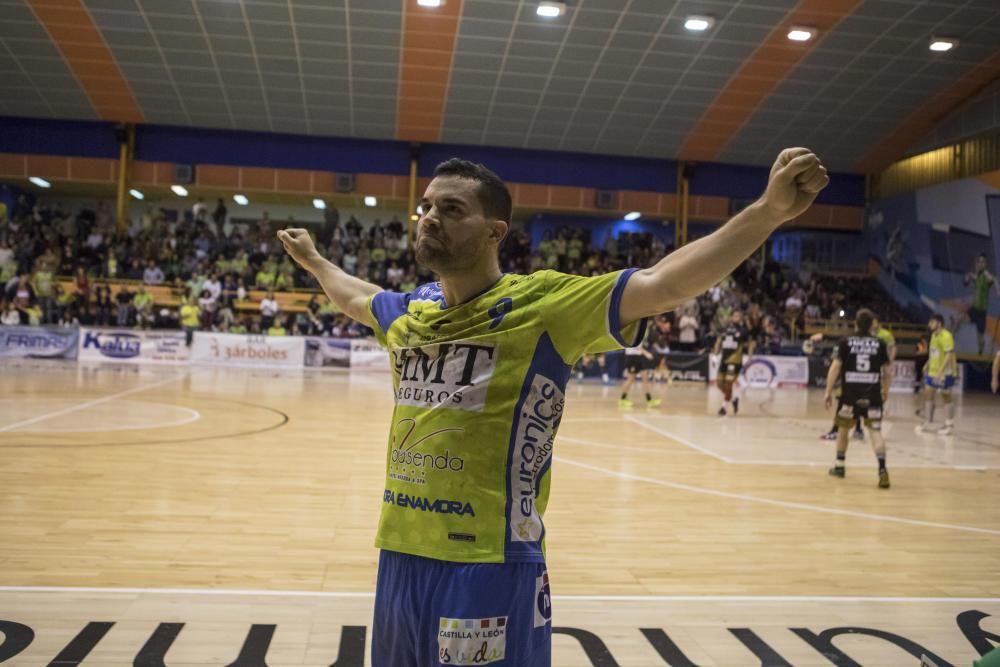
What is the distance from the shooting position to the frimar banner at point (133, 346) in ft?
71.6

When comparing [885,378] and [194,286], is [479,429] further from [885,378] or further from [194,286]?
[194,286]

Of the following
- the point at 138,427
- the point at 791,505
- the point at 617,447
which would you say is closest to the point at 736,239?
the point at 791,505

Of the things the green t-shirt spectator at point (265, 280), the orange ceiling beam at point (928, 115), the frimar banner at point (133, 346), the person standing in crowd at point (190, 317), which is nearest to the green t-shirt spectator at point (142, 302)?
the person standing in crowd at point (190, 317)

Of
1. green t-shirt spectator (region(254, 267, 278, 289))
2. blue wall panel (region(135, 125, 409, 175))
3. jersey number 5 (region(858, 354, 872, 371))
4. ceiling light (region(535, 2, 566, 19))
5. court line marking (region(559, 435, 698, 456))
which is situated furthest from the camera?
blue wall panel (region(135, 125, 409, 175))

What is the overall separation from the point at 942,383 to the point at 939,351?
24.2 inches

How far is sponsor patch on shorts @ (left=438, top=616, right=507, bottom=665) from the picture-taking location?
6.61 ft

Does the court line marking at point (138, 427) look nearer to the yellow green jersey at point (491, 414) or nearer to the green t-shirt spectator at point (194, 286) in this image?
the yellow green jersey at point (491, 414)

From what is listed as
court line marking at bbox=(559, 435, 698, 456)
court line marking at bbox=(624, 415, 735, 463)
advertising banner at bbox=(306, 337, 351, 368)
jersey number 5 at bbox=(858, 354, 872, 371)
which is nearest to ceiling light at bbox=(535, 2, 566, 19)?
advertising banner at bbox=(306, 337, 351, 368)

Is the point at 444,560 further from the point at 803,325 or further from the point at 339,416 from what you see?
the point at 803,325

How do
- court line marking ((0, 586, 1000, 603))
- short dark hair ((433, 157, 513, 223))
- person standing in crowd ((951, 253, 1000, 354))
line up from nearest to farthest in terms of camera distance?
short dark hair ((433, 157, 513, 223)), court line marking ((0, 586, 1000, 603)), person standing in crowd ((951, 253, 1000, 354))

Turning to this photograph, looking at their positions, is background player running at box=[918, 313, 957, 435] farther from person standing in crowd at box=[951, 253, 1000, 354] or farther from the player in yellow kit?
the player in yellow kit

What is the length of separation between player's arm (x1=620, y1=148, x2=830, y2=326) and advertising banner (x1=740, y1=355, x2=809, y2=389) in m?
22.6

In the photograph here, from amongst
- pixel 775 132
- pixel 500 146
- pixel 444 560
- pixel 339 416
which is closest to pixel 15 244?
pixel 500 146

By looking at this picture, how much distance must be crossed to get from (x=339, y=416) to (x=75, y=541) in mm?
7477
